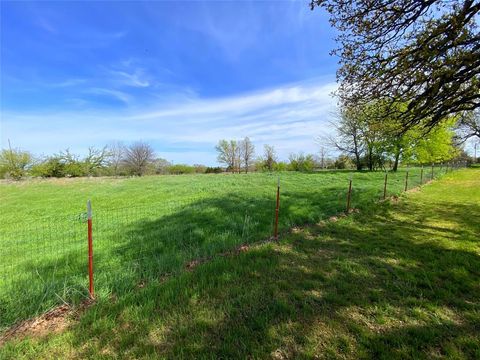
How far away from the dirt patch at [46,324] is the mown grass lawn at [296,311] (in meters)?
0.18

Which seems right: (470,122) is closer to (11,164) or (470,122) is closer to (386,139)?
(386,139)

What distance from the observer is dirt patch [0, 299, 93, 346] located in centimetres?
287

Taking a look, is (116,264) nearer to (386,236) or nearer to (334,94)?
(386,236)

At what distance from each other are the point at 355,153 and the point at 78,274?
38997mm

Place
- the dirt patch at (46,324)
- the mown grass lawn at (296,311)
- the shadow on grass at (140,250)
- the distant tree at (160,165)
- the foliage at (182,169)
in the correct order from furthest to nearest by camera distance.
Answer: the foliage at (182,169), the distant tree at (160,165), the shadow on grass at (140,250), the dirt patch at (46,324), the mown grass lawn at (296,311)

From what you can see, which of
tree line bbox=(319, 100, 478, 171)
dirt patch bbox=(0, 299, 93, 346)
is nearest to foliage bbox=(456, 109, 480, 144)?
tree line bbox=(319, 100, 478, 171)

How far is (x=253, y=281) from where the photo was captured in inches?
154

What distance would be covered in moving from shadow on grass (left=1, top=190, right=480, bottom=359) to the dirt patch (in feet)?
0.97

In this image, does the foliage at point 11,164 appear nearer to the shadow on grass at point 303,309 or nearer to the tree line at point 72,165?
the tree line at point 72,165

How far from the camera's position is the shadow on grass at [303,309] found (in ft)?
8.43

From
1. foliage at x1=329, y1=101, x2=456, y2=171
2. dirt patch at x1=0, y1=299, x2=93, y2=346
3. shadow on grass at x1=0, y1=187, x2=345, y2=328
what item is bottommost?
dirt patch at x1=0, y1=299, x2=93, y2=346

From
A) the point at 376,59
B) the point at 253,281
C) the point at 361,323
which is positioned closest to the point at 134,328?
the point at 253,281

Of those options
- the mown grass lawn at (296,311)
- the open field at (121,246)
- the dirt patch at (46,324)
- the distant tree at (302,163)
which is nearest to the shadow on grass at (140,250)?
the open field at (121,246)

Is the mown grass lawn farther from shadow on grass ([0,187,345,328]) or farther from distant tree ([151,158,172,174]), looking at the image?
distant tree ([151,158,172,174])
